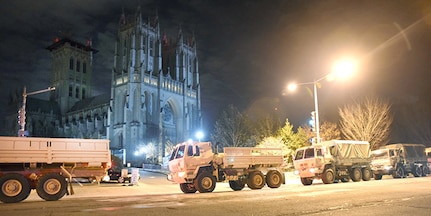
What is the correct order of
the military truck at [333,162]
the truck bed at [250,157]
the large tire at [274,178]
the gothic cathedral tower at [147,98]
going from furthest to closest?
the gothic cathedral tower at [147,98], the military truck at [333,162], the large tire at [274,178], the truck bed at [250,157]

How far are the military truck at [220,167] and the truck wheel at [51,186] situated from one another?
18.4 feet

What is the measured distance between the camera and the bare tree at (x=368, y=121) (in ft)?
131

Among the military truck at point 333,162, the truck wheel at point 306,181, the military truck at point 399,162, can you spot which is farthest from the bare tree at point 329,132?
the truck wheel at point 306,181

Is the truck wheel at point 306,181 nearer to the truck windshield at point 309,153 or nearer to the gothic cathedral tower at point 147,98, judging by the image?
the truck windshield at point 309,153

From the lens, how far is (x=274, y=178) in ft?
63.8

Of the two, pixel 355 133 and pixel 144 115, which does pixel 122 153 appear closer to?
pixel 144 115

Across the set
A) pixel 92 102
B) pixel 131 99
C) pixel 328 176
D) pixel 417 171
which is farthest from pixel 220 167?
pixel 92 102

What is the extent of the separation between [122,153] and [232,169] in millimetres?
71314

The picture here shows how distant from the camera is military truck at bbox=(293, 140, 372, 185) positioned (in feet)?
72.5

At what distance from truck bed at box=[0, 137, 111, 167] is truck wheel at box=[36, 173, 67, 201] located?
0.65 m

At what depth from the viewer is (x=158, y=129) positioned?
9294 cm

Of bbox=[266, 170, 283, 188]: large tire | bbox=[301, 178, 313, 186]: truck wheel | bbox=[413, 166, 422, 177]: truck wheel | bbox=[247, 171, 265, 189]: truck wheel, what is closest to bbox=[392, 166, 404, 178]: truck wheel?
bbox=[413, 166, 422, 177]: truck wheel

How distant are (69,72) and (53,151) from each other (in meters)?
120

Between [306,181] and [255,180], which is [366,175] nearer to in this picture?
[306,181]
